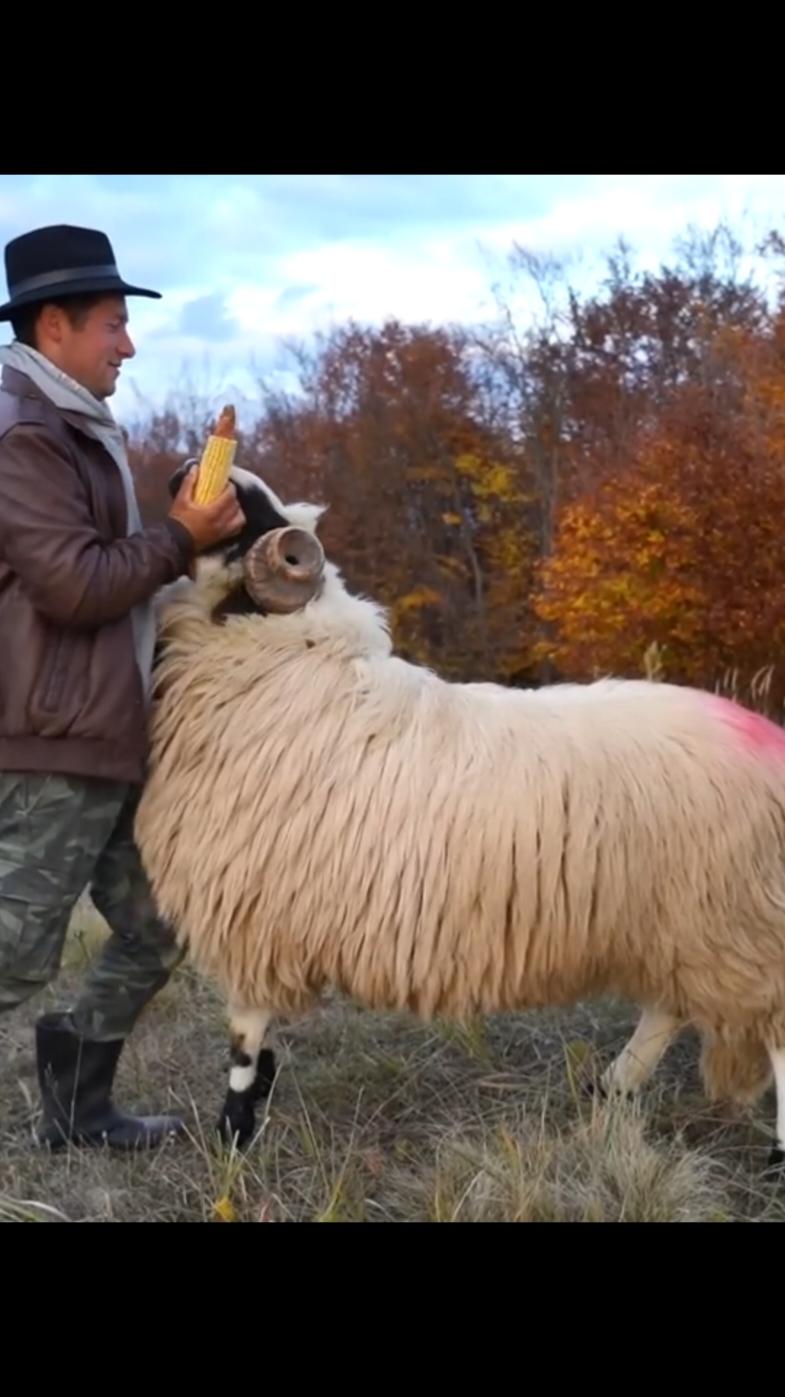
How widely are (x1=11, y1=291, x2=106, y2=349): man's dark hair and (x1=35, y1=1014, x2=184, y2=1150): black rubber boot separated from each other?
6.94ft

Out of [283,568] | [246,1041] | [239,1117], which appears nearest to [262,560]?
[283,568]

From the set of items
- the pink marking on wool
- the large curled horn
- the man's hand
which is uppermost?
the man's hand

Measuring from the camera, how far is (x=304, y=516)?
4.44 meters

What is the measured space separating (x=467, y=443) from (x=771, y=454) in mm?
13078

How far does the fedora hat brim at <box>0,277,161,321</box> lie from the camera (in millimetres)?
3975

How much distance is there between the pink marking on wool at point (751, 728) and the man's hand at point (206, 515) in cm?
155

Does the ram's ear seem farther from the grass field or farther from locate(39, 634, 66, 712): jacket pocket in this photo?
the grass field

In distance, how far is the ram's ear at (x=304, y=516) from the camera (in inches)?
173

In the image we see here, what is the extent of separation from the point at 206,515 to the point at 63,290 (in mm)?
713

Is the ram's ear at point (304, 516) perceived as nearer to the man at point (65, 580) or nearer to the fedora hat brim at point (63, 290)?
the man at point (65, 580)

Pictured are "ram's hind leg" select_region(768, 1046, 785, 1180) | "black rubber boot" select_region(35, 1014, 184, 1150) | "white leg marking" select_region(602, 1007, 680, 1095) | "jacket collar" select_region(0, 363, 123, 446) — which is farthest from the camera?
"white leg marking" select_region(602, 1007, 680, 1095)

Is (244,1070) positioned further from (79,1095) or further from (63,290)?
(63,290)

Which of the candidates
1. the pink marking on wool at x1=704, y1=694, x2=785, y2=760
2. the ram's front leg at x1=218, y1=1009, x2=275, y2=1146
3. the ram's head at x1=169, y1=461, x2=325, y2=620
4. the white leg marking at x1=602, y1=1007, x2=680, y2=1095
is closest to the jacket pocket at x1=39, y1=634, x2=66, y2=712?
the ram's head at x1=169, y1=461, x2=325, y2=620

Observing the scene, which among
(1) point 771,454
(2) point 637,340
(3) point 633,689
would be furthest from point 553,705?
(2) point 637,340
